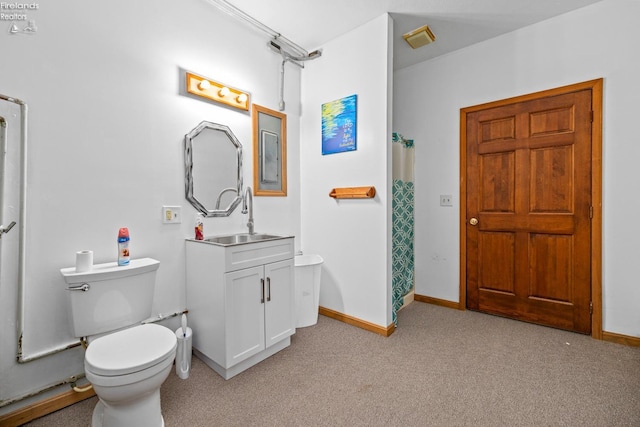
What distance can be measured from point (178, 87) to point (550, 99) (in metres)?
3.05

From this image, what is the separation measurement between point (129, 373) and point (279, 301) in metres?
1.05

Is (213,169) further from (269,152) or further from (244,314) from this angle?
(244,314)

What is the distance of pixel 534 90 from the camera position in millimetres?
2559

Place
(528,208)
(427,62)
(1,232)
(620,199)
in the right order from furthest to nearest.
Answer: (427,62), (528,208), (620,199), (1,232)

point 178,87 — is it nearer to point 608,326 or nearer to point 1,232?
point 1,232

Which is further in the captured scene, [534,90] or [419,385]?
[534,90]

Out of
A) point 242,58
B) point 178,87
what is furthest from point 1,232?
point 242,58

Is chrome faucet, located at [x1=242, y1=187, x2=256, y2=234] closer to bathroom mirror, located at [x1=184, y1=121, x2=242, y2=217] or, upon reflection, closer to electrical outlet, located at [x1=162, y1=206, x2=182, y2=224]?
bathroom mirror, located at [x1=184, y1=121, x2=242, y2=217]

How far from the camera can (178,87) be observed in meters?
2.04

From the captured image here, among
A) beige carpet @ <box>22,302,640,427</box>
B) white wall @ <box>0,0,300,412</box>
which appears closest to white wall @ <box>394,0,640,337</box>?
beige carpet @ <box>22,302,640,427</box>

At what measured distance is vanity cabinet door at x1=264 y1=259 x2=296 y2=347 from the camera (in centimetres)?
203

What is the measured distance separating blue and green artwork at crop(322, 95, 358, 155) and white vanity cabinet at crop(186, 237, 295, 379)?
1.07m

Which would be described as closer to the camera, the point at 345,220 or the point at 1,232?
the point at 1,232

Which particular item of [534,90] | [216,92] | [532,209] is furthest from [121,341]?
[534,90]
